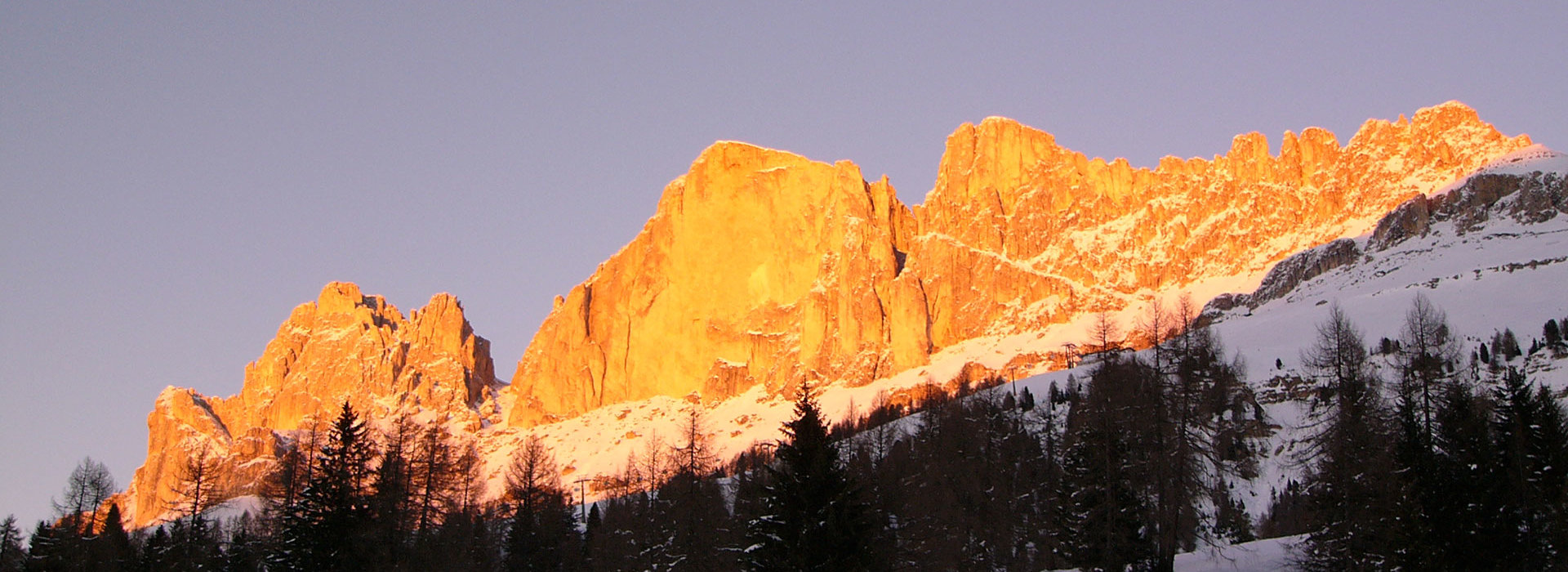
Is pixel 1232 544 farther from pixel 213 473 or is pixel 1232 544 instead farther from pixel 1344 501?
pixel 213 473

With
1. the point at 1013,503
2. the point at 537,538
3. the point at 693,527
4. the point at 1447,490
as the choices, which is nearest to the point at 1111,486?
the point at 1447,490

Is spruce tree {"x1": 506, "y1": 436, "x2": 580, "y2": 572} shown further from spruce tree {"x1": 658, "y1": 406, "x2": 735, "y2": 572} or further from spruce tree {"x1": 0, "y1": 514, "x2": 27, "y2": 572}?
spruce tree {"x1": 0, "y1": 514, "x2": 27, "y2": 572}

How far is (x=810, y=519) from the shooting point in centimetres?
2962

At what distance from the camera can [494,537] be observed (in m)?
73.2

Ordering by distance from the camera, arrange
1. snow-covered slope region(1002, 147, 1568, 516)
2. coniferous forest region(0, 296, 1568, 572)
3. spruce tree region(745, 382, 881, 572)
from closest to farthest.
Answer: spruce tree region(745, 382, 881, 572), coniferous forest region(0, 296, 1568, 572), snow-covered slope region(1002, 147, 1568, 516)

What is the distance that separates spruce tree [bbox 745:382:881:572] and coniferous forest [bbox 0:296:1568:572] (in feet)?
0.17

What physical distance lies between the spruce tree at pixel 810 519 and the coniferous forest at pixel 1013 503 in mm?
52

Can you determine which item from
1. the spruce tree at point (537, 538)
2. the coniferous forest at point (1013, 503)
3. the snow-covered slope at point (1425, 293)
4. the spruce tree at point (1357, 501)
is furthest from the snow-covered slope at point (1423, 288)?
the spruce tree at point (537, 538)

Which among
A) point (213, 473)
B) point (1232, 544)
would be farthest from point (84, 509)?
point (1232, 544)

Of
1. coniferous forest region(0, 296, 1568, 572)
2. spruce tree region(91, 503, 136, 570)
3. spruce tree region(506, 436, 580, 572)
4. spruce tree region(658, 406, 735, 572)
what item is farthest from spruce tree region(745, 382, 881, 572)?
spruce tree region(91, 503, 136, 570)

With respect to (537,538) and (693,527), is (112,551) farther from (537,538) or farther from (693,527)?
(693,527)

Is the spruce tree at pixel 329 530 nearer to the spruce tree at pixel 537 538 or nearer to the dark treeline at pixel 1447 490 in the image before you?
the spruce tree at pixel 537 538

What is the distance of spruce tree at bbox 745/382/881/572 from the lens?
29.4 m

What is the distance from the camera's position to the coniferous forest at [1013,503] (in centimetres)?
3117
